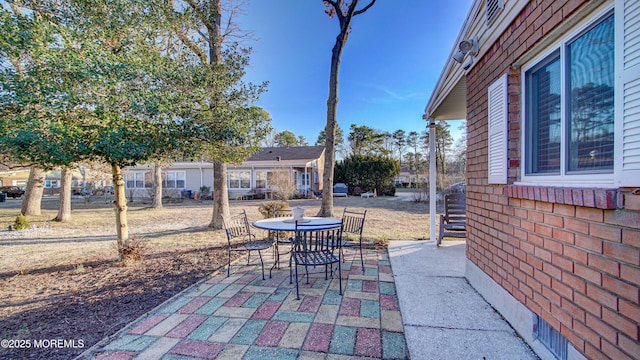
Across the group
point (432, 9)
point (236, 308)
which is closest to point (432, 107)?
point (432, 9)

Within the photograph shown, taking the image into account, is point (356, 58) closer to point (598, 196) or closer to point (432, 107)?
point (432, 107)

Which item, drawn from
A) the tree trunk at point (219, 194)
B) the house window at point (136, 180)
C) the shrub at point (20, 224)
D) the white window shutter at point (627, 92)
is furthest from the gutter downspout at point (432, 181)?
the house window at point (136, 180)

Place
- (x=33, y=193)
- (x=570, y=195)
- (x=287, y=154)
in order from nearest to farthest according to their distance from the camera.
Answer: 1. (x=570, y=195)
2. (x=33, y=193)
3. (x=287, y=154)

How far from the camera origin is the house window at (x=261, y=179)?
20.1 metres

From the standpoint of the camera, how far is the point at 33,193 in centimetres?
1039

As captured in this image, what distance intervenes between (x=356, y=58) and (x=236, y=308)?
1094 centimetres

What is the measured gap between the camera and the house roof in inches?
856

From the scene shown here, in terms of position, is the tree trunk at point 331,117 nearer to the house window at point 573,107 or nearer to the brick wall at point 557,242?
the brick wall at point 557,242

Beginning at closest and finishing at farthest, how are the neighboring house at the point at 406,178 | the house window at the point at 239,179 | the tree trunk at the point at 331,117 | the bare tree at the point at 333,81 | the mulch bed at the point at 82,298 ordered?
the mulch bed at the point at 82,298 < the bare tree at the point at 333,81 < the tree trunk at the point at 331,117 < the house window at the point at 239,179 < the neighboring house at the point at 406,178

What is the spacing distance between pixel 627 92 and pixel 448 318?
2322 millimetres

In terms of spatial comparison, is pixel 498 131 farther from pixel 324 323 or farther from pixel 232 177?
pixel 232 177

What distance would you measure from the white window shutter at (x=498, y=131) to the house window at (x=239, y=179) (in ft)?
61.8

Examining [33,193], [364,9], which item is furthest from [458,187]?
[33,193]

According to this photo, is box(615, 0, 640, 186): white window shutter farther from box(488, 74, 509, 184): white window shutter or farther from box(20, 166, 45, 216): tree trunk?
box(20, 166, 45, 216): tree trunk
